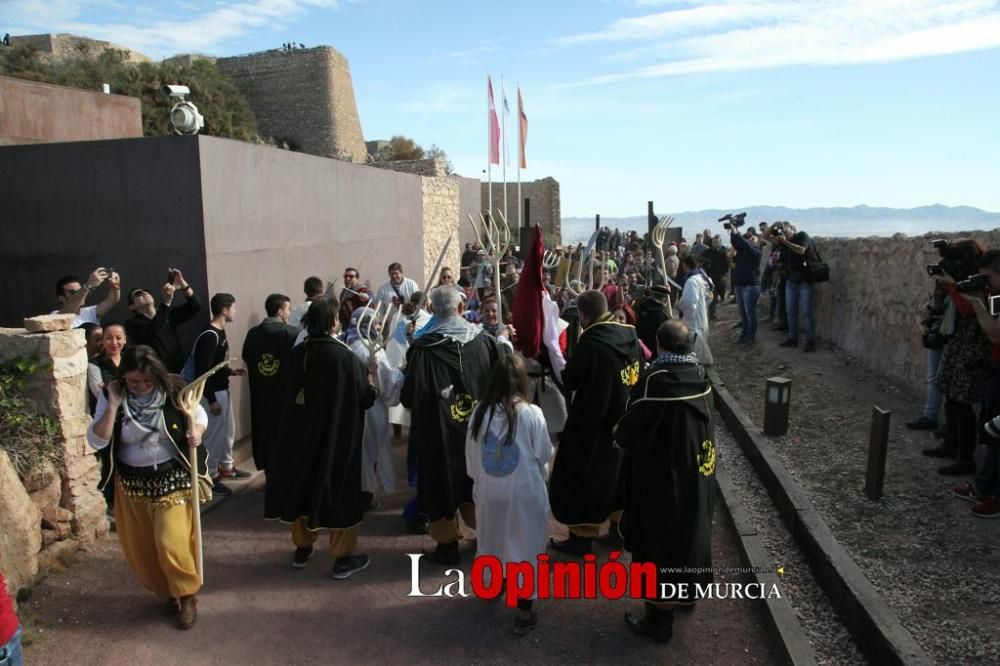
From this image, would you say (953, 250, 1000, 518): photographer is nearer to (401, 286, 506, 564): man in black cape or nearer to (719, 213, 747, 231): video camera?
(401, 286, 506, 564): man in black cape

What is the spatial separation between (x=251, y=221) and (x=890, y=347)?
738 cm

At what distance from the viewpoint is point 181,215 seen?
6672 millimetres

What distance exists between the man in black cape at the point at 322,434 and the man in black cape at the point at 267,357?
114cm

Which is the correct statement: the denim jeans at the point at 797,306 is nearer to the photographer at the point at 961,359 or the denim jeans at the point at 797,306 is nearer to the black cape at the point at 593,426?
the photographer at the point at 961,359

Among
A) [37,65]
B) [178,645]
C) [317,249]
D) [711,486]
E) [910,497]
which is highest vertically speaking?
Result: [37,65]

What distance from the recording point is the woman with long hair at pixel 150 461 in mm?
3889

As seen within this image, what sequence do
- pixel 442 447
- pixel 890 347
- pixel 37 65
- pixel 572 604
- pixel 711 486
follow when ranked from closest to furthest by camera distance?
pixel 711 486 < pixel 572 604 < pixel 442 447 < pixel 890 347 < pixel 37 65

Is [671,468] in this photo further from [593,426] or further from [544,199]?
[544,199]

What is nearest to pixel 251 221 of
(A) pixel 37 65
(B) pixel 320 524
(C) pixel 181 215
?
(C) pixel 181 215

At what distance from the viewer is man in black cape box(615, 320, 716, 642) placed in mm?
3754

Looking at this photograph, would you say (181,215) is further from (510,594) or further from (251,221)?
(510,594)

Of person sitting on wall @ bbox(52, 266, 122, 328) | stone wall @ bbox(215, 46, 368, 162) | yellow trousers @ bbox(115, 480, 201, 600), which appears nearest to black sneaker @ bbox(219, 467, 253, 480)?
person sitting on wall @ bbox(52, 266, 122, 328)

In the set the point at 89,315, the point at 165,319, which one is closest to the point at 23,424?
the point at 165,319

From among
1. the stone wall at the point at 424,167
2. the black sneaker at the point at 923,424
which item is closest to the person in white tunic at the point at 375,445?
the black sneaker at the point at 923,424
